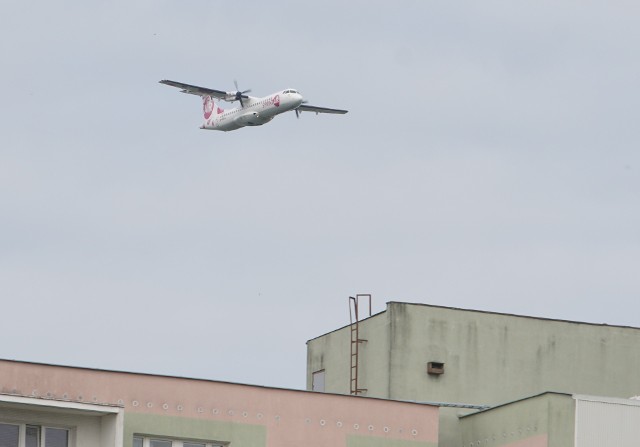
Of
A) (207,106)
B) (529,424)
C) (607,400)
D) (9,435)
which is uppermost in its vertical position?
(207,106)

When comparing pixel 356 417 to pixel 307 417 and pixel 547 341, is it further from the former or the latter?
pixel 547 341

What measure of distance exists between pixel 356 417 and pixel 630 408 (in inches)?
285

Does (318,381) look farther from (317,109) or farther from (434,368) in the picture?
(317,109)

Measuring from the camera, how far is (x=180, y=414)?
140ft

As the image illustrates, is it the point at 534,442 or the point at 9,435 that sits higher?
the point at 534,442

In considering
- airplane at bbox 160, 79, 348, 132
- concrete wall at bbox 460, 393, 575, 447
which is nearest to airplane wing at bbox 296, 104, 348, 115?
airplane at bbox 160, 79, 348, 132

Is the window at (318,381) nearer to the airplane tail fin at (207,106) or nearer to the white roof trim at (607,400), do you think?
the white roof trim at (607,400)

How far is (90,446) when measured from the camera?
136 ft

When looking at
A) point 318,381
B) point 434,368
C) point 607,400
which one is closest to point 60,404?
point 607,400

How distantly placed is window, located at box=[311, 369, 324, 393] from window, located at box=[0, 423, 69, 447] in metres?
19.5

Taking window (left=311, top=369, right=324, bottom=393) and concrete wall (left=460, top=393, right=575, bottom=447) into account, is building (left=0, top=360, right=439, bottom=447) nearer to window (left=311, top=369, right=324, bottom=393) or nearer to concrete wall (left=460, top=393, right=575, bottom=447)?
concrete wall (left=460, top=393, right=575, bottom=447)

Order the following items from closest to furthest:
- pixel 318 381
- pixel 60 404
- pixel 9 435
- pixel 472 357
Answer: pixel 60 404 → pixel 9 435 → pixel 472 357 → pixel 318 381

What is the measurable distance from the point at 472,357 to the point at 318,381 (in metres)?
6.94

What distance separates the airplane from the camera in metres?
106
